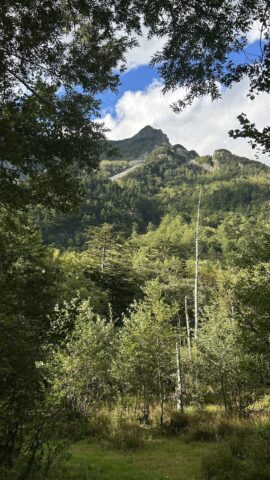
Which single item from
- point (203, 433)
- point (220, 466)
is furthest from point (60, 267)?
point (203, 433)

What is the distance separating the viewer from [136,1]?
6223 mm

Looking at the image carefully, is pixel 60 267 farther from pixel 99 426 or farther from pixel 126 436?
pixel 99 426

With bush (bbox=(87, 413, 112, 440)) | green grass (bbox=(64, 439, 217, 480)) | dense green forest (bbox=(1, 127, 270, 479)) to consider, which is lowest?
green grass (bbox=(64, 439, 217, 480))

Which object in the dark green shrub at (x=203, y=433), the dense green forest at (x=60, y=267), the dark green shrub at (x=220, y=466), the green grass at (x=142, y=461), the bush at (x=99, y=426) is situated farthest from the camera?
the bush at (x=99, y=426)

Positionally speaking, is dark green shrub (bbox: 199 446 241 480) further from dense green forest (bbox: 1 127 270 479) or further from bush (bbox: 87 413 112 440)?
bush (bbox: 87 413 112 440)

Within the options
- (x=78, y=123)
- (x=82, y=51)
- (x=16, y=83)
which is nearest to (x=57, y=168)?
(x=78, y=123)

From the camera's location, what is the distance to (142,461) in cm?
1346

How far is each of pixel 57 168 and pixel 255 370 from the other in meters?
8.77

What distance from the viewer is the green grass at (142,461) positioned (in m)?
11.0

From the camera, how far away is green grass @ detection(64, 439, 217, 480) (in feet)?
36.1

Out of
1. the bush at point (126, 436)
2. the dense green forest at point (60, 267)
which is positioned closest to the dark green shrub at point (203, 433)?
the dense green forest at point (60, 267)

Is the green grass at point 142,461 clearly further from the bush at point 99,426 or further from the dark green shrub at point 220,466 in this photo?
the bush at point 99,426

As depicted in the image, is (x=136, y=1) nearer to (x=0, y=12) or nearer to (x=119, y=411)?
(x=0, y=12)

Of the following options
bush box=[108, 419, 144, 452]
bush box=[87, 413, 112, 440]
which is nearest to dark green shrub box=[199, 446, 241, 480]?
bush box=[108, 419, 144, 452]
